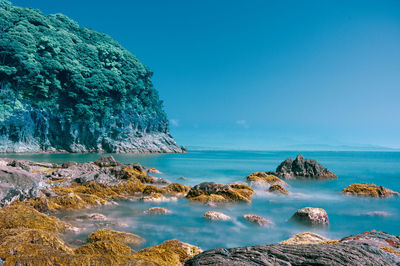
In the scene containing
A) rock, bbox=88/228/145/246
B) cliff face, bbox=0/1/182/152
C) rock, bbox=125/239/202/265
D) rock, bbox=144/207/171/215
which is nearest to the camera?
rock, bbox=125/239/202/265

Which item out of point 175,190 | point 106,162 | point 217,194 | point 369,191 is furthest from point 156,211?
point 106,162

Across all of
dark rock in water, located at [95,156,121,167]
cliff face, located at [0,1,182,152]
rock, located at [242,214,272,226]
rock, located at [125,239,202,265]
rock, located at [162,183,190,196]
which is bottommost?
rock, located at [242,214,272,226]

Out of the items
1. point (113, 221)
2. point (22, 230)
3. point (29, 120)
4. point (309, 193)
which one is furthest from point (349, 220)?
point (29, 120)

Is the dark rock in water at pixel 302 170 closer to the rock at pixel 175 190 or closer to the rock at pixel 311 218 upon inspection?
the rock at pixel 175 190

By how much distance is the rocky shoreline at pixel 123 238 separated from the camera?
4492mm

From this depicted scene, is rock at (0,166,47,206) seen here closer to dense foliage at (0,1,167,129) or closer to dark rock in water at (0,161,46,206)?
dark rock in water at (0,161,46,206)

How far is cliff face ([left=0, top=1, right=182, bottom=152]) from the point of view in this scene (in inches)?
2633

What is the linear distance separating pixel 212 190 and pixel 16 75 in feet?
244

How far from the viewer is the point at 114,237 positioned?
25.2 ft

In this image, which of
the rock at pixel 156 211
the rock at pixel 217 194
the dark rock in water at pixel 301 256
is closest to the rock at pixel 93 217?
the rock at pixel 156 211

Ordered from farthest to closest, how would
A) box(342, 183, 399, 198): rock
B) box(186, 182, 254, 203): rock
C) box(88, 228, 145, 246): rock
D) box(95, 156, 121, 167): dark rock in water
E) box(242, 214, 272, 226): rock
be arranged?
box(95, 156, 121, 167): dark rock in water < box(342, 183, 399, 198): rock < box(186, 182, 254, 203): rock < box(242, 214, 272, 226): rock < box(88, 228, 145, 246): rock

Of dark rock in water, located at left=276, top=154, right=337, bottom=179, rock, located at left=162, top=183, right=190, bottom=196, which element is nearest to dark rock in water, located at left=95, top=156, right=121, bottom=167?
rock, located at left=162, top=183, right=190, bottom=196

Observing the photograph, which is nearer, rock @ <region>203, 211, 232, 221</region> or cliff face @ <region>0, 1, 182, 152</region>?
rock @ <region>203, 211, 232, 221</region>

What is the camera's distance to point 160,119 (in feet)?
359
